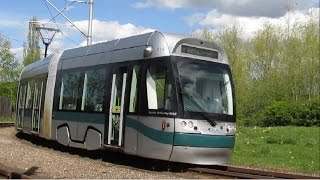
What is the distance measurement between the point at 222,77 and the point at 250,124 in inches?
1037

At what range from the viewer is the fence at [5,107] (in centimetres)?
4869

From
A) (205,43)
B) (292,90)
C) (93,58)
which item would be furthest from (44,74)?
(292,90)

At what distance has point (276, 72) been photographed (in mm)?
42750

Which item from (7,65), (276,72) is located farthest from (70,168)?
(7,65)

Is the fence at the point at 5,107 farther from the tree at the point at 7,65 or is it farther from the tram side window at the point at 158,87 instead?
the tram side window at the point at 158,87

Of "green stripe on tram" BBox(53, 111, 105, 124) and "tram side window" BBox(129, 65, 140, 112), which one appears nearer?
"tram side window" BBox(129, 65, 140, 112)

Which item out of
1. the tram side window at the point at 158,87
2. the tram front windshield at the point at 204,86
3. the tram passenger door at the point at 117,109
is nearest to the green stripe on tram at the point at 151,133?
the tram passenger door at the point at 117,109

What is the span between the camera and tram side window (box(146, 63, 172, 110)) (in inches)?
467

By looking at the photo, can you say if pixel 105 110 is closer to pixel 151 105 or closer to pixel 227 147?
pixel 151 105

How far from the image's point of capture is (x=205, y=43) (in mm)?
13164

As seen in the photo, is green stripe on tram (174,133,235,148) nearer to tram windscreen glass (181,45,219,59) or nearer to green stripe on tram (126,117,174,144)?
green stripe on tram (126,117,174,144)

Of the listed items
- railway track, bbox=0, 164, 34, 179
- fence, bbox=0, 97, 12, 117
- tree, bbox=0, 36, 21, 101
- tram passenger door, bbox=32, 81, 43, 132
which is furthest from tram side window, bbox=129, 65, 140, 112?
tree, bbox=0, 36, 21, 101

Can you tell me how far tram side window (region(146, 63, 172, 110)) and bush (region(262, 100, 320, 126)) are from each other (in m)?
23.0

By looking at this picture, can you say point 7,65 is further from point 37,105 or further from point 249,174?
point 249,174
